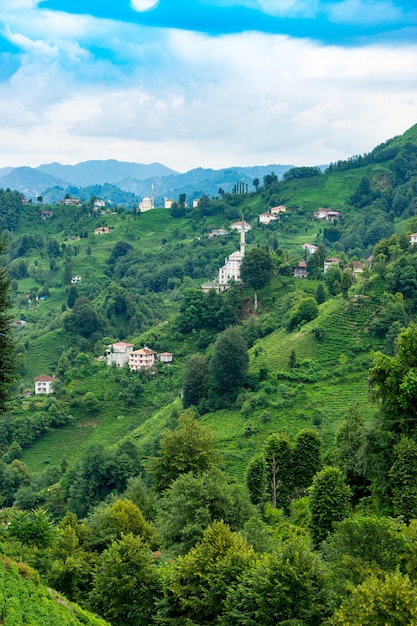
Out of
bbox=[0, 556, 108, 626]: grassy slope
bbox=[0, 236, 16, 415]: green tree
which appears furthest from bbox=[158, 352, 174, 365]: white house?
bbox=[0, 556, 108, 626]: grassy slope

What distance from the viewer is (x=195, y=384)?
155ft

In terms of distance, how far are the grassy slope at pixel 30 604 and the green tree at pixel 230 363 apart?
29.0 meters

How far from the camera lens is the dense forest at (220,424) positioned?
54.4 ft

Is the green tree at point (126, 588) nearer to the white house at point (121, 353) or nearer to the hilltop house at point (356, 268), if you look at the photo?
the white house at point (121, 353)

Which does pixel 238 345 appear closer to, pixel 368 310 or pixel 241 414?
pixel 241 414

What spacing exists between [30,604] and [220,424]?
28597mm

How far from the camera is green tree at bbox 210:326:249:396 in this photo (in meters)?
45.7

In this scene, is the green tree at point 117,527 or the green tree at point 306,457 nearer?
the green tree at point 117,527

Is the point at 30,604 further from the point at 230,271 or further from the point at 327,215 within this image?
the point at 327,215

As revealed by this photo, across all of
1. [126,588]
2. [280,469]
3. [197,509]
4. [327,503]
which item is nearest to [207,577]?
[126,588]

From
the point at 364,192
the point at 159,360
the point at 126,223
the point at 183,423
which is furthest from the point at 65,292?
the point at 183,423

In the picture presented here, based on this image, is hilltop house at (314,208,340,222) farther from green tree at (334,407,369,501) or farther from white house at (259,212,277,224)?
green tree at (334,407,369,501)

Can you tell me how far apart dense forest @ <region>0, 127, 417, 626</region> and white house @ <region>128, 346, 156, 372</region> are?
2.38 feet

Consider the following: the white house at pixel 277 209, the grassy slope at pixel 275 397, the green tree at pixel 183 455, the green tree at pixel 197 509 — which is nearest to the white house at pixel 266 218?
the white house at pixel 277 209
